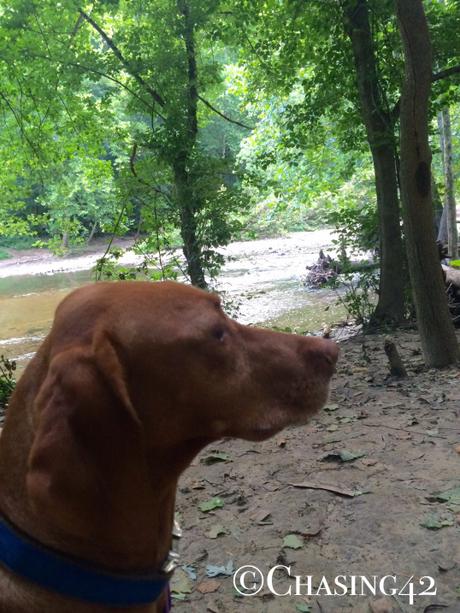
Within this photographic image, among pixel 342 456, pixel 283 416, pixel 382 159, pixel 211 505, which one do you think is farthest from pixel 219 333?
pixel 382 159

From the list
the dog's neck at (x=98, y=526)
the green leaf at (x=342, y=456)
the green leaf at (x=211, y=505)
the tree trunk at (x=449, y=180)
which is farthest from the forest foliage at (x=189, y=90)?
the dog's neck at (x=98, y=526)

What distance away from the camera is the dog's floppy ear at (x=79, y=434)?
144 centimetres

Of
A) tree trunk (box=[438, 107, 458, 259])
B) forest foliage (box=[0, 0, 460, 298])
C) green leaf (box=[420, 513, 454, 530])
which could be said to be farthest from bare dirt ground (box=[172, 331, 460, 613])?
tree trunk (box=[438, 107, 458, 259])

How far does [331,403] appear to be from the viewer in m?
5.77

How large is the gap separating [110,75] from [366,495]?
8867 mm

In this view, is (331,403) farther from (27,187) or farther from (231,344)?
(27,187)

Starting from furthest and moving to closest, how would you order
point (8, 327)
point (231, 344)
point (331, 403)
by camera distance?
point (8, 327) → point (331, 403) → point (231, 344)

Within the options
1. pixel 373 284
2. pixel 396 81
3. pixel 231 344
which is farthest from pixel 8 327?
pixel 231 344

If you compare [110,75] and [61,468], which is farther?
[110,75]

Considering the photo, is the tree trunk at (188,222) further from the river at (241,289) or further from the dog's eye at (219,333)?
the dog's eye at (219,333)

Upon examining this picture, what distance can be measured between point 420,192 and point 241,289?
1299 cm

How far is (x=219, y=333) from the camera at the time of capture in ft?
6.15

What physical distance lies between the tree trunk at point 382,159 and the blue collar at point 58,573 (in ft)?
24.4

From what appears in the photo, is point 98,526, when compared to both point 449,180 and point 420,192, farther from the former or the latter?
point 449,180
